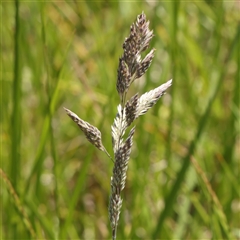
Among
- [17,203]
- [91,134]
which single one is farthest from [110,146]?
[91,134]

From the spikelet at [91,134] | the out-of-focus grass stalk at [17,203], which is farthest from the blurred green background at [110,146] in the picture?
the spikelet at [91,134]

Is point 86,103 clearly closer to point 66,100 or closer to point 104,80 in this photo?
point 66,100

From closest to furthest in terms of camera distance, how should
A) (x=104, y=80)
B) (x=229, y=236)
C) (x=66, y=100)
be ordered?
(x=229, y=236) < (x=104, y=80) < (x=66, y=100)

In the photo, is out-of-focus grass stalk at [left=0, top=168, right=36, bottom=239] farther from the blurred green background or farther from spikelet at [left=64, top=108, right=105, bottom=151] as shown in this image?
spikelet at [left=64, top=108, right=105, bottom=151]

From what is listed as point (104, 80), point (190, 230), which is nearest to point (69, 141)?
point (104, 80)

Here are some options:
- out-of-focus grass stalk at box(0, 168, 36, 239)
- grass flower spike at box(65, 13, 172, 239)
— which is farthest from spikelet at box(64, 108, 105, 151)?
out-of-focus grass stalk at box(0, 168, 36, 239)

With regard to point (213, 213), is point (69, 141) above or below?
above
